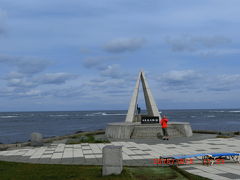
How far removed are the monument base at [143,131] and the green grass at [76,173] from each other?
1270 centimetres

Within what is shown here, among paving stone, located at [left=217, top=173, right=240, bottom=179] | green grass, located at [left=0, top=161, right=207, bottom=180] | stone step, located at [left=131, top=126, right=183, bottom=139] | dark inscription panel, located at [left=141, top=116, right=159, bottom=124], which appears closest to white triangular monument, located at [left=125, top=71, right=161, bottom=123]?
dark inscription panel, located at [left=141, top=116, right=159, bottom=124]

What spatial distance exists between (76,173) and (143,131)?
1458 cm

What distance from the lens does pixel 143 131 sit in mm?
24828

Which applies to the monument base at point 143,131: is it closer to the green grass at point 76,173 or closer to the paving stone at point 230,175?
the green grass at point 76,173

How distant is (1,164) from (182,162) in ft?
27.4

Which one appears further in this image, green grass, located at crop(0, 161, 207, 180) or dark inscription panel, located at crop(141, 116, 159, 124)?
dark inscription panel, located at crop(141, 116, 159, 124)

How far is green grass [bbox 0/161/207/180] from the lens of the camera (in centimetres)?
983

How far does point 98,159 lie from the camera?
14531mm

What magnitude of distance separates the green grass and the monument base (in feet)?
41.7

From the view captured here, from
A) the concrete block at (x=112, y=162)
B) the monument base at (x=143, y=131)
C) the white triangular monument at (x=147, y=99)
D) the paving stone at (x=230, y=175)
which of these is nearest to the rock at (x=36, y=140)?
the monument base at (x=143, y=131)

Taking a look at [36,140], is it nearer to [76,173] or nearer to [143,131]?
[143,131]

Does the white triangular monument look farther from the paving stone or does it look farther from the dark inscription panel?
the paving stone

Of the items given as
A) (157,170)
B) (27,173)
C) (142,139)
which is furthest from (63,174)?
(142,139)

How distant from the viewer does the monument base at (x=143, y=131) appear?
24.7 m
